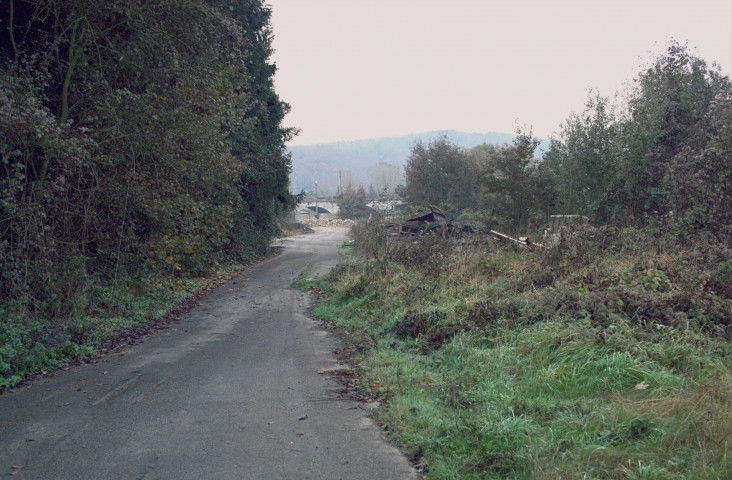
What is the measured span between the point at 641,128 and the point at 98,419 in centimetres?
1866

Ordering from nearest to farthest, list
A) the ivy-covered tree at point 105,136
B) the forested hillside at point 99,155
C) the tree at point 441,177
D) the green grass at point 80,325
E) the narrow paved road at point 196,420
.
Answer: the narrow paved road at point 196,420
the green grass at point 80,325
the forested hillside at point 99,155
the ivy-covered tree at point 105,136
the tree at point 441,177

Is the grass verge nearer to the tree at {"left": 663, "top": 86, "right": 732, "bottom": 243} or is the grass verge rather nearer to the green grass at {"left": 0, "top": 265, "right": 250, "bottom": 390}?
the green grass at {"left": 0, "top": 265, "right": 250, "bottom": 390}

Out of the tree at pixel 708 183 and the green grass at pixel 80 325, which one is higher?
the tree at pixel 708 183

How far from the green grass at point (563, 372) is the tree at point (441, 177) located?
94.0ft

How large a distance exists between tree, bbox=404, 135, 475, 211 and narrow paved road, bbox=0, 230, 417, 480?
3156 cm

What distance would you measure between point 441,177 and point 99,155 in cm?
3162

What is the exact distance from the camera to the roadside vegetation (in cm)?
388

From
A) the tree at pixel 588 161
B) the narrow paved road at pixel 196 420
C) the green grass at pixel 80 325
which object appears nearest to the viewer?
the narrow paved road at pixel 196 420

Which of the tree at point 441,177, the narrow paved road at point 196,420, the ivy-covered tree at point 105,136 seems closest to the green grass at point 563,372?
the narrow paved road at point 196,420

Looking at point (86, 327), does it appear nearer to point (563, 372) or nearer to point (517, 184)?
point (563, 372)

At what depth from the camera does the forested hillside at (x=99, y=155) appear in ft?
27.8

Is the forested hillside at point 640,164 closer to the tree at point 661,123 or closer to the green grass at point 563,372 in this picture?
the tree at point 661,123

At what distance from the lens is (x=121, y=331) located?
941 centimetres

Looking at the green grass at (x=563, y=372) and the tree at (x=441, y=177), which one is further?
the tree at (x=441, y=177)
